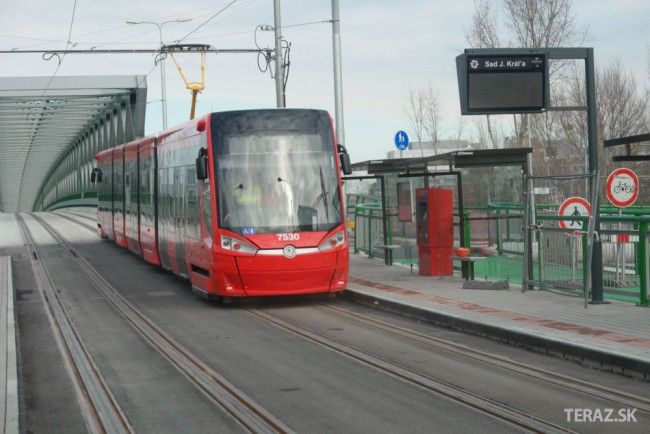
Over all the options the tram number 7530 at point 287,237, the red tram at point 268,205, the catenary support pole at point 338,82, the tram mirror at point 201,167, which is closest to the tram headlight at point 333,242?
the red tram at point 268,205

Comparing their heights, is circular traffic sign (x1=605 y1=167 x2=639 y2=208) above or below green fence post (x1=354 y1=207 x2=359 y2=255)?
above

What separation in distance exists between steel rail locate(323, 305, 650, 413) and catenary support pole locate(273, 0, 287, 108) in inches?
552

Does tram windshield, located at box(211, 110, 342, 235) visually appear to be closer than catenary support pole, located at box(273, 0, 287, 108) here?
Yes

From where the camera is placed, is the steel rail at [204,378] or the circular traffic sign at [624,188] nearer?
the steel rail at [204,378]

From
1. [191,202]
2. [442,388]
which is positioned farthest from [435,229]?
[442,388]

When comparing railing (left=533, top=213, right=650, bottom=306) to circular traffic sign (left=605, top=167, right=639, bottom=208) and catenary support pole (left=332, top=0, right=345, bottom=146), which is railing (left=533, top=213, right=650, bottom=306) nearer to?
circular traffic sign (left=605, top=167, right=639, bottom=208)

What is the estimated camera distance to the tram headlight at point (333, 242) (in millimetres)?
16203

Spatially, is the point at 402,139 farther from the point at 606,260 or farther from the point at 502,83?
the point at 502,83

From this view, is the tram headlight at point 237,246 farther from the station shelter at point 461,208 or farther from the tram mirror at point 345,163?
the station shelter at point 461,208

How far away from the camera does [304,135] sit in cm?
1666

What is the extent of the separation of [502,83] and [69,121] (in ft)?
255

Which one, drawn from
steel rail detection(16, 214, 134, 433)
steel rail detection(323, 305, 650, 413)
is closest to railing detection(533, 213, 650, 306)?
steel rail detection(323, 305, 650, 413)

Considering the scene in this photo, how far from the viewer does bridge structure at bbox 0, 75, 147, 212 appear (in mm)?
63844

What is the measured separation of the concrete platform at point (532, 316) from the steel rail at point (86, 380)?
460cm
